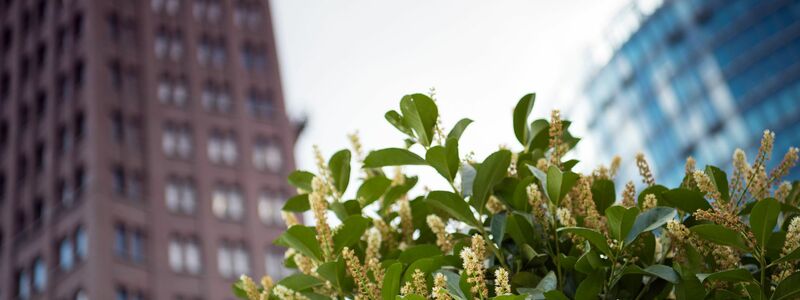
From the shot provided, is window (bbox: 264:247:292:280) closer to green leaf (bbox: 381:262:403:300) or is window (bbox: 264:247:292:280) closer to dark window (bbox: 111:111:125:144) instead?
dark window (bbox: 111:111:125:144)

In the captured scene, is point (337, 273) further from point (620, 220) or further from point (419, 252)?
point (620, 220)

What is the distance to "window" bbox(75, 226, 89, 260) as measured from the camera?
48.3 m

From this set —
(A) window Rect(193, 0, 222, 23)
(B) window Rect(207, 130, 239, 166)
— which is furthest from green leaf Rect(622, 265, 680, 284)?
(A) window Rect(193, 0, 222, 23)

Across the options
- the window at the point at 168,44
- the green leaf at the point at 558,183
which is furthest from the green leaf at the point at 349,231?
the window at the point at 168,44

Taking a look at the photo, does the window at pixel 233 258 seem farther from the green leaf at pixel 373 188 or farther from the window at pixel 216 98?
the green leaf at pixel 373 188

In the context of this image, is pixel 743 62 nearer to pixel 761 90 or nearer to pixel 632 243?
pixel 761 90

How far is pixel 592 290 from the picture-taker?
3.36 meters

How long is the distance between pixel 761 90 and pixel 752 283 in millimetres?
59776

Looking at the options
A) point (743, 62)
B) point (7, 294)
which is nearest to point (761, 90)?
point (743, 62)

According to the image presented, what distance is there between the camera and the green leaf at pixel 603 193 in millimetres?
3885

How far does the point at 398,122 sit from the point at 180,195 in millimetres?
51772

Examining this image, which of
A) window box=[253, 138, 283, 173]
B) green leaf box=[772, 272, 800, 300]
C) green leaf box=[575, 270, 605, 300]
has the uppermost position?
window box=[253, 138, 283, 173]

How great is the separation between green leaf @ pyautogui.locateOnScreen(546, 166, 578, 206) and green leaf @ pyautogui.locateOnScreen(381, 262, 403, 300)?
0.62 metres

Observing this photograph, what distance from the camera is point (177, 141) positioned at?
2231 inches
